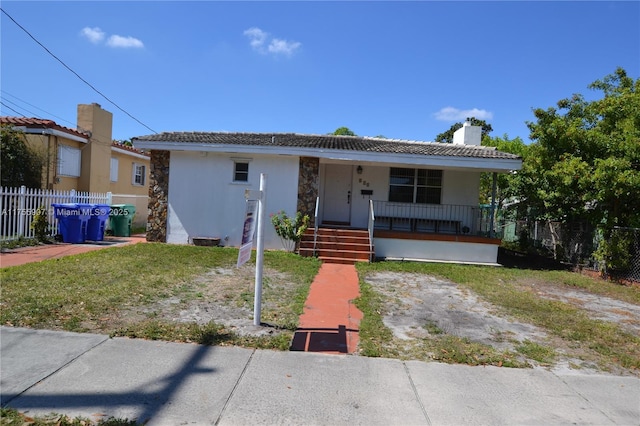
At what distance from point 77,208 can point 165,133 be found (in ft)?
13.5

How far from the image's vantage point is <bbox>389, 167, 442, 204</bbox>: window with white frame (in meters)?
14.6

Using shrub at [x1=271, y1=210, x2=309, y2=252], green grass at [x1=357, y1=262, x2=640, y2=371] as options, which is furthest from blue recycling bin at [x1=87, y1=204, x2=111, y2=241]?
green grass at [x1=357, y1=262, x2=640, y2=371]

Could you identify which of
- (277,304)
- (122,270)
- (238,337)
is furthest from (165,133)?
(238,337)

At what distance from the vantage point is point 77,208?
1234cm

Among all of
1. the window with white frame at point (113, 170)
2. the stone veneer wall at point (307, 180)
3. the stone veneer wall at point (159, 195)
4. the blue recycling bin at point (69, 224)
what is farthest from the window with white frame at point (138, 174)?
the stone veneer wall at point (307, 180)

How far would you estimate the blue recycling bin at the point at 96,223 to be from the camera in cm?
1282

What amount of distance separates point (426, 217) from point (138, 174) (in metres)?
16.4

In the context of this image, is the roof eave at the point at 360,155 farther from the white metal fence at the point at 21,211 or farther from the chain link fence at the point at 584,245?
the white metal fence at the point at 21,211

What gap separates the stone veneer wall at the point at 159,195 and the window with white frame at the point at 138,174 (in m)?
9.98

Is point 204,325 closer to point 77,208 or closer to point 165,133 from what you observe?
point 77,208

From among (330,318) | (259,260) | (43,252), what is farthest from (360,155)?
(43,252)

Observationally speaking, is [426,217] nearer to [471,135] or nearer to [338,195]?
[338,195]

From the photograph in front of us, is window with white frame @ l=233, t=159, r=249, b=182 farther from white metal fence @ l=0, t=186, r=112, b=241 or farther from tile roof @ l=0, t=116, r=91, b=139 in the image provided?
tile roof @ l=0, t=116, r=91, b=139

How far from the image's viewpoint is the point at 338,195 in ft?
48.9
